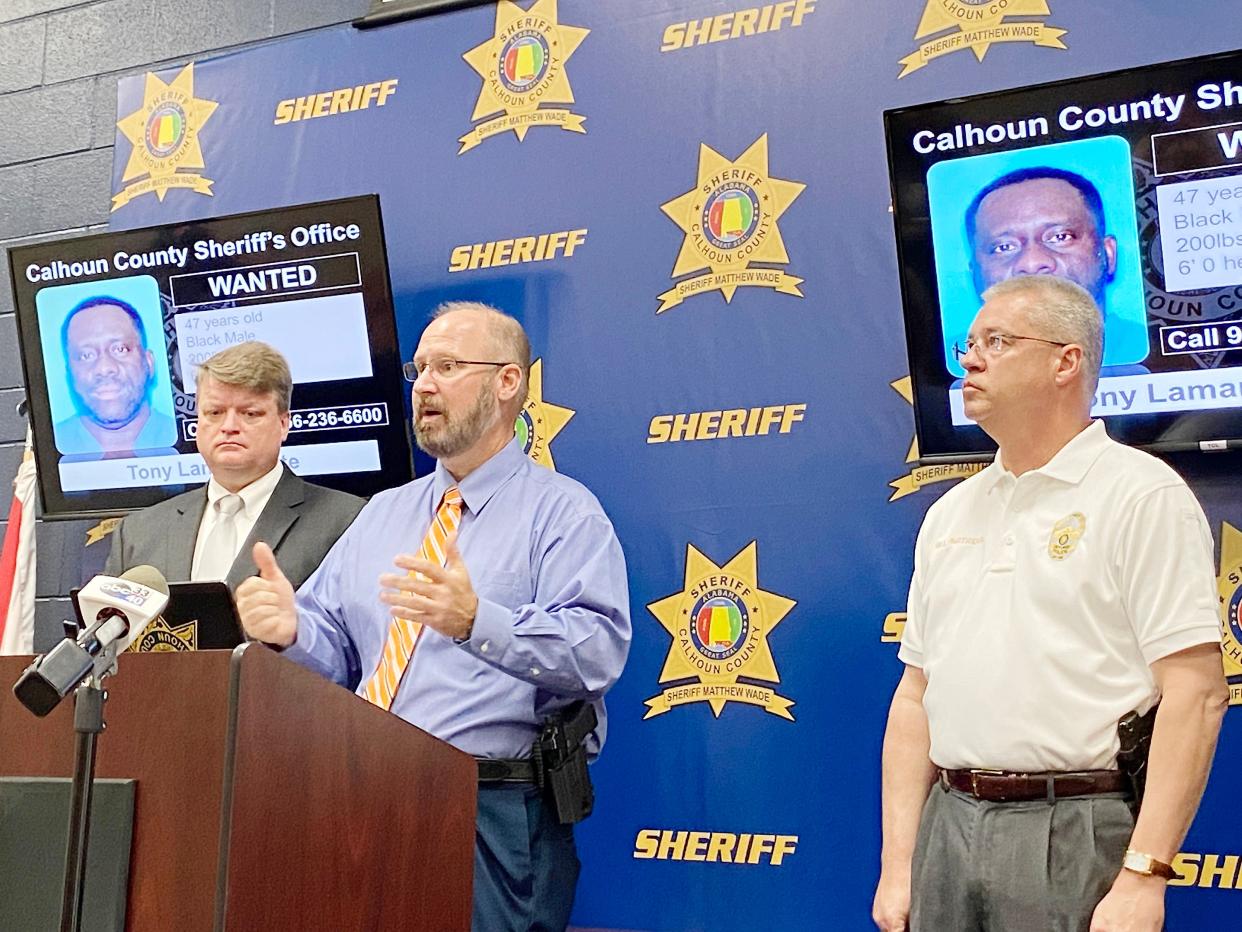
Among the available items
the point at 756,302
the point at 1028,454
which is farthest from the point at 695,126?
the point at 1028,454

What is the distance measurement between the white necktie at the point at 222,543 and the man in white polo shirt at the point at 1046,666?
1.65 metres

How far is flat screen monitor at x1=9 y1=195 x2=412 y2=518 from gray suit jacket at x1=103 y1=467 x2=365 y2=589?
0.31 metres

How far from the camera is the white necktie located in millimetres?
3434

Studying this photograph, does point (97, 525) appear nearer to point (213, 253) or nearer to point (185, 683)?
point (213, 253)

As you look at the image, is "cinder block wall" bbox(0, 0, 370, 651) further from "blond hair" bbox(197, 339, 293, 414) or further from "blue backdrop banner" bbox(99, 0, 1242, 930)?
"blond hair" bbox(197, 339, 293, 414)

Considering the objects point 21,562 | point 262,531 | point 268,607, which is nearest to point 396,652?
point 268,607

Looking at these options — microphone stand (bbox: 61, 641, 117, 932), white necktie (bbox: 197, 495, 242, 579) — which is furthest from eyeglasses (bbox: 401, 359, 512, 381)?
microphone stand (bbox: 61, 641, 117, 932)

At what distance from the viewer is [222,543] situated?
3.46m

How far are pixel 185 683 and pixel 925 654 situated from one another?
127 centimetres

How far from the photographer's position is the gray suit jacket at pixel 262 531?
331 centimetres

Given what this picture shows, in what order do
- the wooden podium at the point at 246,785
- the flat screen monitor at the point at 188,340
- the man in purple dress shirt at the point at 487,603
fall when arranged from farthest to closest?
the flat screen monitor at the point at 188,340 → the man in purple dress shirt at the point at 487,603 → the wooden podium at the point at 246,785

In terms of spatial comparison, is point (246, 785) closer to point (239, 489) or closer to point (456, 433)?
point (456, 433)

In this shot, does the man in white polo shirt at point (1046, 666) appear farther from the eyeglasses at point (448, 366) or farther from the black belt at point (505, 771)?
the eyeglasses at point (448, 366)

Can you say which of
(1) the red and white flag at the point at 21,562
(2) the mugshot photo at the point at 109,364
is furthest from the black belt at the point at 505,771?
(1) the red and white flag at the point at 21,562
